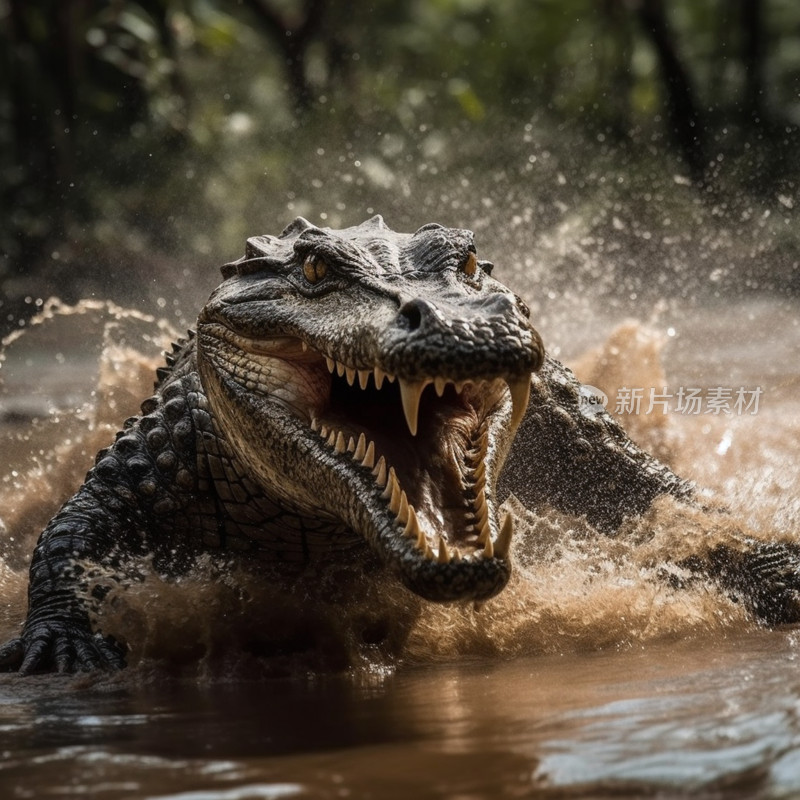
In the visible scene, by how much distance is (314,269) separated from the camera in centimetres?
364

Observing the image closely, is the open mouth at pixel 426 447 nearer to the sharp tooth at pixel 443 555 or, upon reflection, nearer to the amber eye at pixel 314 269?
the sharp tooth at pixel 443 555

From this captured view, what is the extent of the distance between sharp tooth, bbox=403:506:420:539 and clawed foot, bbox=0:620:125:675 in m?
1.08

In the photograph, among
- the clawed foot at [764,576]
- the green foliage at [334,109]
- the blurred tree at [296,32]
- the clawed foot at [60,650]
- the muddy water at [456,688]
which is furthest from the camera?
the blurred tree at [296,32]

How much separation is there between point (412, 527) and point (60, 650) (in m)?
1.30

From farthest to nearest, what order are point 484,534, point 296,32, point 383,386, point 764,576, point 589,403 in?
point 296,32 → point 589,403 → point 764,576 → point 383,386 → point 484,534

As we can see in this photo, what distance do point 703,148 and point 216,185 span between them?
521 cm

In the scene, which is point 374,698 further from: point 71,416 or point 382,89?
point 382,89

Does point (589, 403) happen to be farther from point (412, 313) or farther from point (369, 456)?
point (412, 313)

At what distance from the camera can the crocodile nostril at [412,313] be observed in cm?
295

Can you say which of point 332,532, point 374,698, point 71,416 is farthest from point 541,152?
point 374,698

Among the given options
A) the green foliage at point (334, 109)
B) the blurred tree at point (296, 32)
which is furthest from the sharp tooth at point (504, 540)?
the blurred tree at point (296, 32)

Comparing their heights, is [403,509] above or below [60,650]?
above

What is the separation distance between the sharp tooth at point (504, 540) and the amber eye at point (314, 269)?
112 centimetres

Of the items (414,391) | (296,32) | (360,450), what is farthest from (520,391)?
(296,32)
